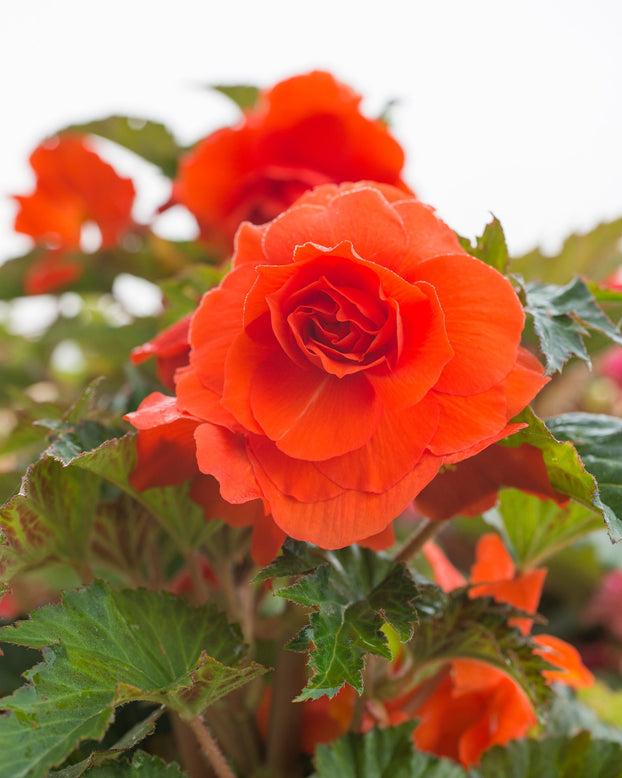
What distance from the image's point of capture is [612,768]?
39 cm

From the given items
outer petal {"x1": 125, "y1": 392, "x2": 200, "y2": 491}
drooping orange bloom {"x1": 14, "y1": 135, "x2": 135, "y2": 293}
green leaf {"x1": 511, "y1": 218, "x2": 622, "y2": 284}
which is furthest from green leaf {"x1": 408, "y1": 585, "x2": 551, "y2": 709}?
drooping orange bloom {"x1": 14, "y1": 135, "x2": 135, "y2": 293}

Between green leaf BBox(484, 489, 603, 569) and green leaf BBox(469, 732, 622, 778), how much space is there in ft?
0.34

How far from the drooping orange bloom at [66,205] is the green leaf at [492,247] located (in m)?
0.50

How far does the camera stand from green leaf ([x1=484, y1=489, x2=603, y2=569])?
418 mm

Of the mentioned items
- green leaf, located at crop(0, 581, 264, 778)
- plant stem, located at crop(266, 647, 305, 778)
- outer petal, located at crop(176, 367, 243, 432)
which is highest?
outer petal, located at crop(176, 367, 243, 432)

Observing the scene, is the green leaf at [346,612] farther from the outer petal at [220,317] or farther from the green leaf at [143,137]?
the green leaf at [143,137]

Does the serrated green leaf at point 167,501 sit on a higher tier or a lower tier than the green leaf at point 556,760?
higher

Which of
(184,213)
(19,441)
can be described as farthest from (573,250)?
(19,441)

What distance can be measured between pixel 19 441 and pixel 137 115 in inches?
17.0

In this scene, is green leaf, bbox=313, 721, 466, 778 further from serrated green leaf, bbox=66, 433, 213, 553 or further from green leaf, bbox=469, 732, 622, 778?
serrated green leaf, bbox=66, 433, 213, 553

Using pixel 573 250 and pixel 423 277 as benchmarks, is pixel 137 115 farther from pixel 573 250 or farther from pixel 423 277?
pixel 423 277

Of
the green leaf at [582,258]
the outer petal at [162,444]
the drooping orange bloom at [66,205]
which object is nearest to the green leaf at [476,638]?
the outer petal at [162,444]

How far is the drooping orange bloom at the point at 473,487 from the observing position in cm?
32

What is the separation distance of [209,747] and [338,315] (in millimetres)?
219
